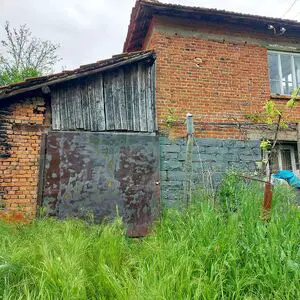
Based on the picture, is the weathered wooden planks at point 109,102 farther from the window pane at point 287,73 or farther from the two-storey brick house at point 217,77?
the window pane at point 287,73

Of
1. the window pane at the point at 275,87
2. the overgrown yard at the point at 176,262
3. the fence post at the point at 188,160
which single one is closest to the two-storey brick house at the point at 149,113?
the window pane at the point at 275,87

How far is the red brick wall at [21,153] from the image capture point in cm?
630

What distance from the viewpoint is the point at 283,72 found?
8758mm

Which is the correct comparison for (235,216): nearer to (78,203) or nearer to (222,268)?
(222,268)

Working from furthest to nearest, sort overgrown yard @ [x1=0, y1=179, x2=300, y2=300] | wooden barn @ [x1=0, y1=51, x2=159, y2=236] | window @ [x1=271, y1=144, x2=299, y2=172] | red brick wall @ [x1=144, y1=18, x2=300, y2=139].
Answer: window @ [x1=271, y1=144, x2=299, y2=172], red brick wall @ [x1=144, y1=18, x2=300, y2=139], wooden barn @ [x1=0, y1=51, x2=159, y2=236], overgrown yard @ [x1=0, y1=179, x2=300, y2=300]

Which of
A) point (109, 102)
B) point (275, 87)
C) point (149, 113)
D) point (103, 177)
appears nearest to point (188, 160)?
point (149, 113)

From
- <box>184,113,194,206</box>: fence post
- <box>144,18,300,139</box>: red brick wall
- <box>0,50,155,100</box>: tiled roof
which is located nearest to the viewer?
<box>0,50,155,100</box>: tiled roof

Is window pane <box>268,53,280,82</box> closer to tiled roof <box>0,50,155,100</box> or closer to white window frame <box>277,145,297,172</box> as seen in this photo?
white window frame <box>277,145,297,172</box>

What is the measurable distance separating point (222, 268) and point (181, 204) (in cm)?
338

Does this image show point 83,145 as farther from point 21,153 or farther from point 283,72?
point 283,72

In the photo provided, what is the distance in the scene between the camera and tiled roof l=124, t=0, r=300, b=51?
754 centimetres

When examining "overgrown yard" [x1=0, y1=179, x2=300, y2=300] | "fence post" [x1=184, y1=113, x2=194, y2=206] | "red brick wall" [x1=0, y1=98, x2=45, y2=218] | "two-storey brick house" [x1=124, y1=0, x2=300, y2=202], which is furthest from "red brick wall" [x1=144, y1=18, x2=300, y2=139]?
"overgrown yard" [x1=0, y1=179, x2=300, y2=300]

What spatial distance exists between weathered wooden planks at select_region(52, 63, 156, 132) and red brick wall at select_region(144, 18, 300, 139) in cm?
33

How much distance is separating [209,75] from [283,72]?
238 cm
